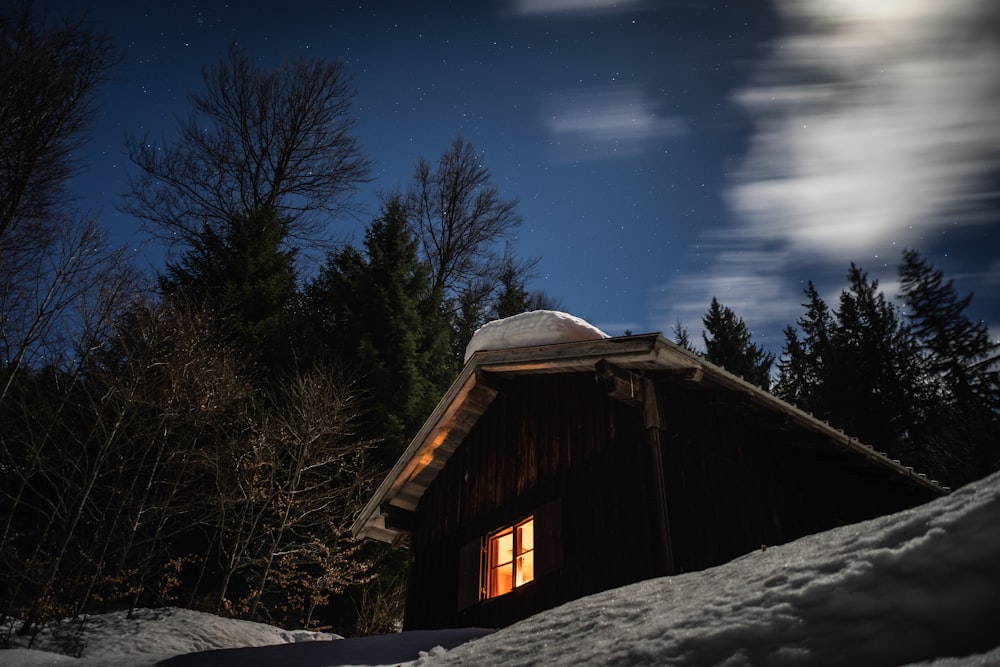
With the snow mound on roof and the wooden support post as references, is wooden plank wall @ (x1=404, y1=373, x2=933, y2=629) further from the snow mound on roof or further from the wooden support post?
the snow mound on roof

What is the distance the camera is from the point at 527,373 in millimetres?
9258

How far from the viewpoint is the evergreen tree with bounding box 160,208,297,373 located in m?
16.5

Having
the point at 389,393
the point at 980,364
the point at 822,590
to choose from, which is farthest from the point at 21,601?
the point at 980,364

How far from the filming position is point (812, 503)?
373 inches

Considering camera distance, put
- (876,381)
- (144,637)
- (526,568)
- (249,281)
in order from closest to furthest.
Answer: (144,637) < (526,568) < (249,281) < (876,381)

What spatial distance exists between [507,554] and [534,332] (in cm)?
344

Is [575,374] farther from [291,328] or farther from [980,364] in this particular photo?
[980,364]

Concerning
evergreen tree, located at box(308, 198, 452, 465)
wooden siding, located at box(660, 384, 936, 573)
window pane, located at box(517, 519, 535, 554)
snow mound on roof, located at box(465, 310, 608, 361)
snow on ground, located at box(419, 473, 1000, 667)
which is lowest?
snow on ground, located at box(419, 473, 1000, 667)

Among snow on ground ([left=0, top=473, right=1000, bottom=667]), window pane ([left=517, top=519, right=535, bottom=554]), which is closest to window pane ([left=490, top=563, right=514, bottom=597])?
window pane ([left=517, top=519, right=535, bottom=554])

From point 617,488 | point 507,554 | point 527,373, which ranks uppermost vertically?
point 527,373

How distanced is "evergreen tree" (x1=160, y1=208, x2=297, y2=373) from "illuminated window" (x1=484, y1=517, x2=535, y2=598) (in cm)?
1004

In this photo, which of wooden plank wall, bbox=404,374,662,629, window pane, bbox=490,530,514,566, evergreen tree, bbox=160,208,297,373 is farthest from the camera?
evergreen tree, bbox=160,208,297,373

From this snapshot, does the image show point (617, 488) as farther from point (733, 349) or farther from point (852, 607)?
point (733, 349)

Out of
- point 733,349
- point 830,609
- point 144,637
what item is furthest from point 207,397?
point 733,349
